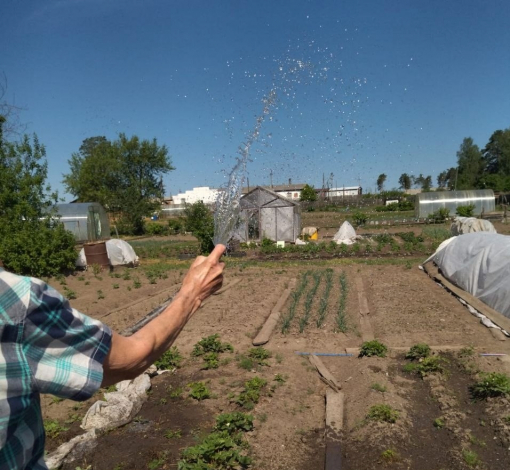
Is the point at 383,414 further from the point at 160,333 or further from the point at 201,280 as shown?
the point at 160,333

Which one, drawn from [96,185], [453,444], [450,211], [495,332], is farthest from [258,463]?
[96,185]

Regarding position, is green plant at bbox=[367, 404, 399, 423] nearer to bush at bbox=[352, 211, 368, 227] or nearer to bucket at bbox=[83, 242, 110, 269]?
bucket at bbox=[83, 242, 110, 269]

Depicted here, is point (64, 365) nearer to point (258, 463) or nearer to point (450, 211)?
point (258, 463)

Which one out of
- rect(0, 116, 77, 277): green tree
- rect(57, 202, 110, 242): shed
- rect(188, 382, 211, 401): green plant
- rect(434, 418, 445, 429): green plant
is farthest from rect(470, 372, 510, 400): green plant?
rect(57, 202, 110, 242): shed

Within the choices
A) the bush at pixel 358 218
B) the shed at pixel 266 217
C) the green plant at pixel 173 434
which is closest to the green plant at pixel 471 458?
the green plant at pixel 173 434

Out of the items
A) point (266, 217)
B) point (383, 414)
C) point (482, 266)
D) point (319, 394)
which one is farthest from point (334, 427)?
point (266, 217)

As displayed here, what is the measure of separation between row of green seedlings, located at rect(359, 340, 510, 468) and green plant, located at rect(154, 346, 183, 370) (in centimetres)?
262

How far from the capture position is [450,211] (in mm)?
Result: 32219

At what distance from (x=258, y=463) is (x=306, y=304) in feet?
17.7

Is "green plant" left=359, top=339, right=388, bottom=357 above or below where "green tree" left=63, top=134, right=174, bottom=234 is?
below

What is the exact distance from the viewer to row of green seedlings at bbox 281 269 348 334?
24.3 feet

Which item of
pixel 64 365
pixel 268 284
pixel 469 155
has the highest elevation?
pixel 469 155

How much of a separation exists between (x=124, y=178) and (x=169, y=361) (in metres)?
39.1

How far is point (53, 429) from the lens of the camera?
13.9 ft
